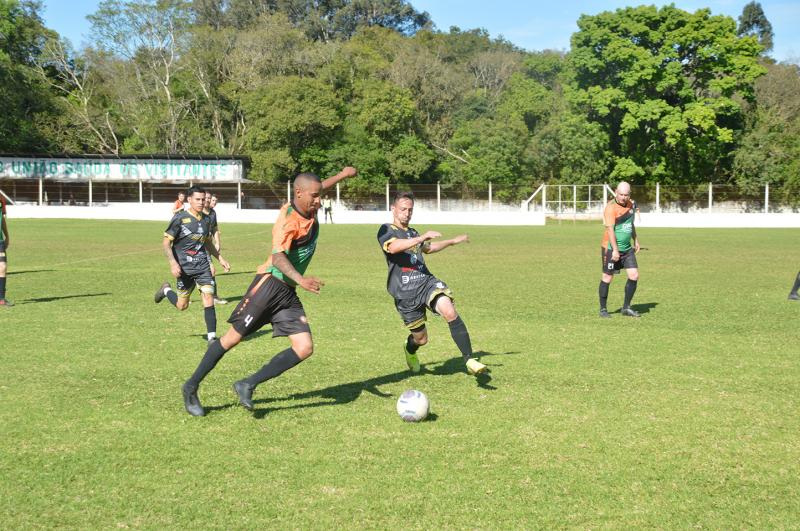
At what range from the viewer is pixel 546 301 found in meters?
14.4

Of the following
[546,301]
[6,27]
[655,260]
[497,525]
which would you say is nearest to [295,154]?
[6,27]

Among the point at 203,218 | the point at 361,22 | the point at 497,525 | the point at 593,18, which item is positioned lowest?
the point at 497,525

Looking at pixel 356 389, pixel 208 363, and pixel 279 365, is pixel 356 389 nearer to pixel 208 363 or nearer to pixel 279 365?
pixel 279 365

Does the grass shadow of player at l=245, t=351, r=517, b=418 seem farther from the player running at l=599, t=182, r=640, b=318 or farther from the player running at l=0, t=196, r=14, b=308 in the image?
the player running at l=0, t=196, r=14, b=308

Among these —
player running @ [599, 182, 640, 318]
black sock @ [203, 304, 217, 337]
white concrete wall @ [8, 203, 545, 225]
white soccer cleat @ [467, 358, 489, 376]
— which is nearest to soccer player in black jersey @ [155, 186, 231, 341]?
black sock @ [203, 304, 217, 337]

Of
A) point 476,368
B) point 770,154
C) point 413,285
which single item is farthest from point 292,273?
point 770,154

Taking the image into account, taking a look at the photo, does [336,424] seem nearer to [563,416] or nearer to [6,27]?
[563,416]

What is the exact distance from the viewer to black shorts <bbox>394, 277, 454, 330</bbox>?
324 inches

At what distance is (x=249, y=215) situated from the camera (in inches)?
2168

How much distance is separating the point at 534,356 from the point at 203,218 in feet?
16.4

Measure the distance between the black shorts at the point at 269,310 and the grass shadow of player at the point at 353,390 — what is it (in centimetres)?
72

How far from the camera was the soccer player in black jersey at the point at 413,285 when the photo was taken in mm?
8148

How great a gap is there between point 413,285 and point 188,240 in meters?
4.07

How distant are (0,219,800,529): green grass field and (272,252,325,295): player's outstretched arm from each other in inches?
45.8
